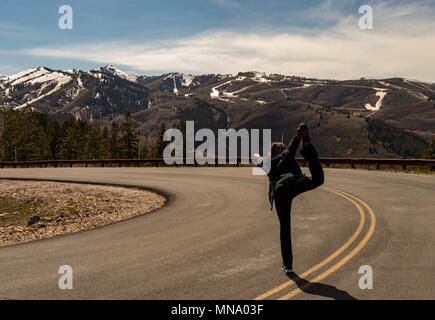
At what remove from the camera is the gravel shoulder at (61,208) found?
470 inches

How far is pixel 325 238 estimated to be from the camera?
27.7 ft

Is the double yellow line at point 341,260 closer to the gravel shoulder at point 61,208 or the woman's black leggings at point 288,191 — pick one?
the woman's black leggings at point 288,191

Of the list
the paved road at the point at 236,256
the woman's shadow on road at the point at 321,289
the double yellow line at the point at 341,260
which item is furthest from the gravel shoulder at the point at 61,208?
the woman's shadow on road at the point at 321,289

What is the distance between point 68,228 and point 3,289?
6339mm

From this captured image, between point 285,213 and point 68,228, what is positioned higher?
point 285,213

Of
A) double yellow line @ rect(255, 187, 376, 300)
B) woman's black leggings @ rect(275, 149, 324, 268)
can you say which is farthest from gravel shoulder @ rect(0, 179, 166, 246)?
double yellow line @ rect(255, 187, 376, 300)

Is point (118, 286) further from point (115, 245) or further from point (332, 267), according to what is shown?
point (332, 267)

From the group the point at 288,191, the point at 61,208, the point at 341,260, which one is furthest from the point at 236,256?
the point at 61,208

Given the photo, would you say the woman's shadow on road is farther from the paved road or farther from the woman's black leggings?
the woman's black leggings

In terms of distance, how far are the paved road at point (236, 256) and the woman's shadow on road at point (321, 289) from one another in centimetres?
1

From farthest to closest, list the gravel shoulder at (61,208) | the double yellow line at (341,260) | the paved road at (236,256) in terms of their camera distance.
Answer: the gravel shoulder at (61,208) < the paved road at (236,256) < the double yellow line at (341,260)

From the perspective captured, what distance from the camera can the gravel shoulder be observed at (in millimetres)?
11938
